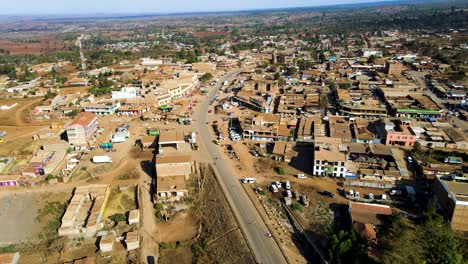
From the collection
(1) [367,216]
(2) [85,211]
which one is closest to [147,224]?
(2) [85,211]

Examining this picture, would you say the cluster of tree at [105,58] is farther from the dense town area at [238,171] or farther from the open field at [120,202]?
the open field at [120,202]

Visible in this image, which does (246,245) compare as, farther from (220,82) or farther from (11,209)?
(220,82)

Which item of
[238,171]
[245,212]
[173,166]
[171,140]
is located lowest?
[245,212]

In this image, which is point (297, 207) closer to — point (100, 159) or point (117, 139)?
point (100, 159)

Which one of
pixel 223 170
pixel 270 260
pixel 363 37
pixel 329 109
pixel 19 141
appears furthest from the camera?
pixel 363 37

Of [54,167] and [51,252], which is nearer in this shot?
[51,252]

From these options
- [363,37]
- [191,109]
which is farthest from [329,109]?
[363,37]

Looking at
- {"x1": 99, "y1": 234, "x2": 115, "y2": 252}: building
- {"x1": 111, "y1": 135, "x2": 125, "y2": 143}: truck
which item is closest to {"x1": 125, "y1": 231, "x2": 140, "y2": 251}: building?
{"x1": 99, "y1": 234, "x2": 115, "y2": 252}: building

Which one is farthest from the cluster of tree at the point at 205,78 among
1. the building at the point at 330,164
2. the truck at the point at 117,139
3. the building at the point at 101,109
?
the building at the point at 330,164
